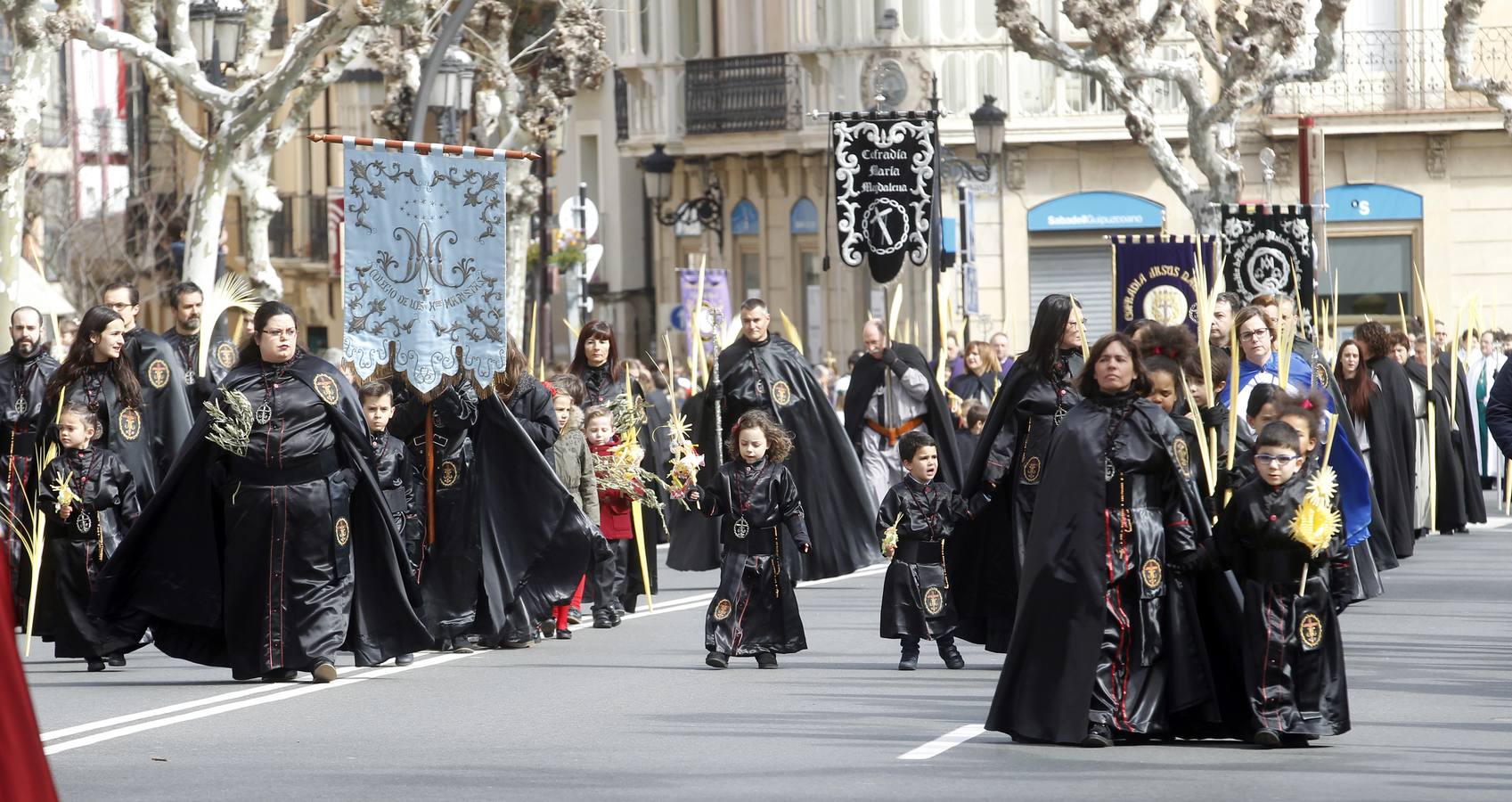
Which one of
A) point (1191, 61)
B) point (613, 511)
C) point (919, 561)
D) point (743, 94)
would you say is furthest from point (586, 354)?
point (743, 94)

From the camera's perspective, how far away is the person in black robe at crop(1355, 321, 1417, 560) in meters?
19.1

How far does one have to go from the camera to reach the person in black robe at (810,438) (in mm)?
17406

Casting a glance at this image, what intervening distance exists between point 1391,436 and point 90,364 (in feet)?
32.2

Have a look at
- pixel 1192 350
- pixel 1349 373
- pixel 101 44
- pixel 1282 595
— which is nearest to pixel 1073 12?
pixel 1349 373

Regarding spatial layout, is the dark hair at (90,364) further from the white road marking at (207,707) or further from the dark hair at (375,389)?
the white road marking at (207,707)

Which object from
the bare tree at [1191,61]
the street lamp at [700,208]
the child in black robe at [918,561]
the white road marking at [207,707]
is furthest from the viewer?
→ the street lamp at [700,208]

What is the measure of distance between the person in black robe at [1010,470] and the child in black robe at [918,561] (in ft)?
0.42

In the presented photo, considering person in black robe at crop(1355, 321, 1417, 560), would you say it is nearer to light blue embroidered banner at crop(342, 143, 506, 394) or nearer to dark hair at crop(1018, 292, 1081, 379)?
dark hair at crop(1018, 292, 1081, 379)

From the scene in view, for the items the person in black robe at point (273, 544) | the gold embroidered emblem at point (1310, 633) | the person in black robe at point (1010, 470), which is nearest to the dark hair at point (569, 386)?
the person in black robe at point (273, 544)

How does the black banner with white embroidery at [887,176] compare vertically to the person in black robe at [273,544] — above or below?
above

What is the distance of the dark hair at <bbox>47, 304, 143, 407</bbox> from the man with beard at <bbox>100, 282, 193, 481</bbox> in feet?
1.31

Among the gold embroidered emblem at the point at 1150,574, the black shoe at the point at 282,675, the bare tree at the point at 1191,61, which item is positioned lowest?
the black shoe at the point at 282,675

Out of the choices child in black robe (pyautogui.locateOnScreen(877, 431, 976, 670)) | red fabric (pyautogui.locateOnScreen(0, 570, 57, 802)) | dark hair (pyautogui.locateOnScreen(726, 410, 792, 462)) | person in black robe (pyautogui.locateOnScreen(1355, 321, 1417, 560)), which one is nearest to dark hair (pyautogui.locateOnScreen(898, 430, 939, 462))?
child in black robe (pyautogui.locateOnScreen(877, 431, 976, 670))

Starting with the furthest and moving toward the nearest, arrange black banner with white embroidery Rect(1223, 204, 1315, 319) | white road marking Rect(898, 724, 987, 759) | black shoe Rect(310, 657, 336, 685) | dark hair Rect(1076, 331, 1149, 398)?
black banner with white embroidery Rect(1223, 204, 1315, 319) → black shoe Rect(310, 657, 336, 685) → dark hair Rect(1076, 331, 1149, 398) → white road marking Rect(898, 724, 987, 759)
